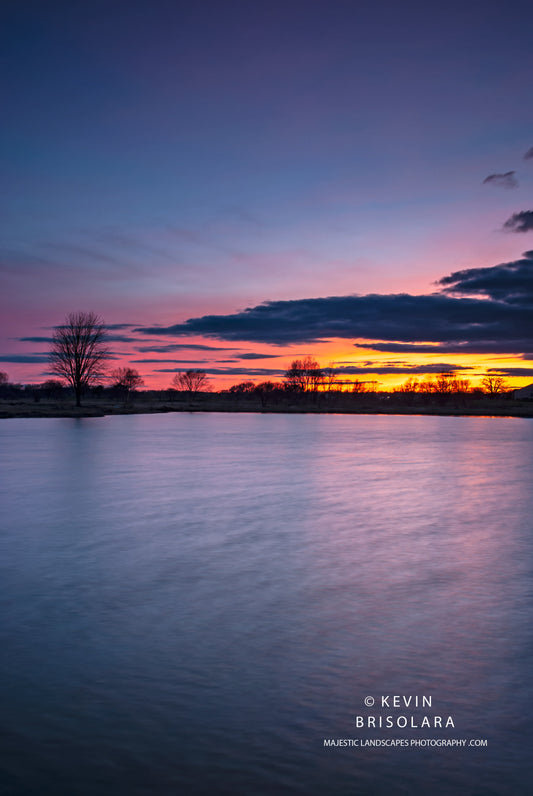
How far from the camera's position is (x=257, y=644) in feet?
19.8

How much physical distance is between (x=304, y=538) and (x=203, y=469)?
1154cm

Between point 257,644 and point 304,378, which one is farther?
point 304,378

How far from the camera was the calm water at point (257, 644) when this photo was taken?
3979 mm

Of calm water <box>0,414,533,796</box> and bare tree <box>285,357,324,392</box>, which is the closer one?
calm water <box>0,414,533,796</box>

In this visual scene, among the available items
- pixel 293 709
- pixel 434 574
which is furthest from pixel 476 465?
pixel 293 709

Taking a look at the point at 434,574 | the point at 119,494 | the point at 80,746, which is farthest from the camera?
the point at 119,494

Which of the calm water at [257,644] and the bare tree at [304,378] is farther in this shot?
the bare tree at [304,378]

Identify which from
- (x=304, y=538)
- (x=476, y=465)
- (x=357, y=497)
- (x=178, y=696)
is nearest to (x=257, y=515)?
(x=304, y=538)

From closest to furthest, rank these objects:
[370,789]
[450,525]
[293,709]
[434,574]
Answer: [370,789] < [293,709] < [434,574] < [450,525]

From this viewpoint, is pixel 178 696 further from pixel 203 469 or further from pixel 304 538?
pixel 203 469

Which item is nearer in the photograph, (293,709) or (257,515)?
(293,709)

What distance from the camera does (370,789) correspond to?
3.76 meters

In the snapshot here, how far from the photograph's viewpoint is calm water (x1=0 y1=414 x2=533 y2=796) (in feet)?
13.1

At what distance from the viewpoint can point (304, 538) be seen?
11148mm
